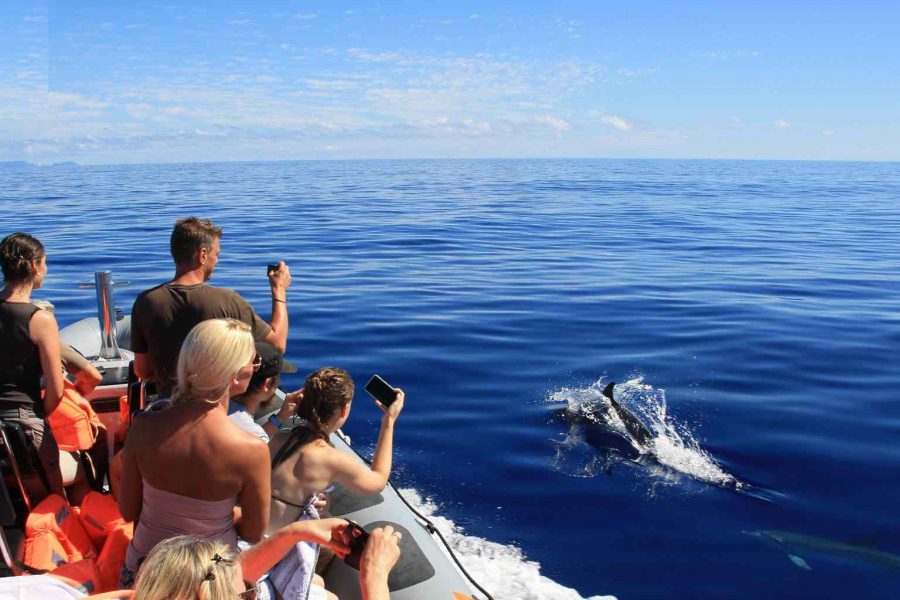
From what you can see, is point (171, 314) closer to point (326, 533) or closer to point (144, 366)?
point (144, 366)

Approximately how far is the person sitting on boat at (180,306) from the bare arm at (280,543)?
1.31 metres

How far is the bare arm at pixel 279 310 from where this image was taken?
183 inches

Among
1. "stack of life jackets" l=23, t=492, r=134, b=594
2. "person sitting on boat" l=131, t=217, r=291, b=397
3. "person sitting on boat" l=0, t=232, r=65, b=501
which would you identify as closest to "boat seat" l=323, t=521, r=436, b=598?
"stack of life jackets" l=23, t=492, r=134, b=594

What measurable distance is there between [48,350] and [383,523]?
6.36 feet

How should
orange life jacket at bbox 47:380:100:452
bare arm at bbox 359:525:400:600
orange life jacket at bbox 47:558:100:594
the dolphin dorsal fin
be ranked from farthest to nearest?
the dolphin dorsal fin → orange life jacket at bbox 47:380:100:452 → orange life jacket at bbox 47:558:100:594 → bare arm at bbox 359:525:400:600

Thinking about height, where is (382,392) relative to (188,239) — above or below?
below

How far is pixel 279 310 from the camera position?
189 inches

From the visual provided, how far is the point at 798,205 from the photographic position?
3591 centimetres

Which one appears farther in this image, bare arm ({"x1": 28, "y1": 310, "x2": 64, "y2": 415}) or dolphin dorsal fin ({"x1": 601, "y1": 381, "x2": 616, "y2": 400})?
dolphin dorsal fin ({"x1": 601, "y1": 381, "x2": 616, "y2": 400})

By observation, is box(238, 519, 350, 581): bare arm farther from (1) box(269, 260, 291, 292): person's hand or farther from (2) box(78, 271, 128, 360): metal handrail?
(2) box(78, 271, 128, 360): metal handrail

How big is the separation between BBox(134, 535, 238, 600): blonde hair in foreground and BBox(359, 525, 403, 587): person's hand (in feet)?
2.95

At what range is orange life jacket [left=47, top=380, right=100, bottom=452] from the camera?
4387 mm

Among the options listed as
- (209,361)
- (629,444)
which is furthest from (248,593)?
(629,444)

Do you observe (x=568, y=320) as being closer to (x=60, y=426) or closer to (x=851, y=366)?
(x=851, y=366)
